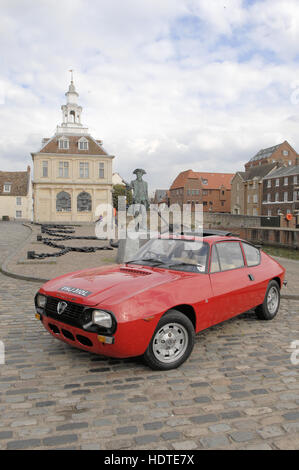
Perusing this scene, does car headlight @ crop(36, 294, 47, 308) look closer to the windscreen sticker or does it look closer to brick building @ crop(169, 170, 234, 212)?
the windscreen sticker

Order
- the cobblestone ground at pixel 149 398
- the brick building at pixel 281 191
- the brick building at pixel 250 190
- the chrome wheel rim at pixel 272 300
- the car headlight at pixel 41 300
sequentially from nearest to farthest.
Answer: the cobblestone ground at pixel 149 398 < the car headlight at pixel 41 300 < the chrome wheel rim at pixel 272 300 < the brick building at pixel 281 191 < the brick building at pixel 250 190

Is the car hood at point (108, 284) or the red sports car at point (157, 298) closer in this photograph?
the red sports car at point (157, 298)

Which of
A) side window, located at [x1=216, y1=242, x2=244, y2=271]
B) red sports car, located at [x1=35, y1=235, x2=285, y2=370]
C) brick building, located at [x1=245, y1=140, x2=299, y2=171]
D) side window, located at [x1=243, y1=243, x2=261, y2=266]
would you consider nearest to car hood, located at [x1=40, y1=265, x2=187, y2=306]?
red sports car, located at [x1=35, y1=235, x2=285, y2=370]

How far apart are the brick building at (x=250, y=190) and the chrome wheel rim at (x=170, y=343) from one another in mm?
66067

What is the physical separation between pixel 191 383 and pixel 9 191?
6873 cm

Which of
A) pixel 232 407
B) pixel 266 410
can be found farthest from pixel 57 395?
pixel 266 410

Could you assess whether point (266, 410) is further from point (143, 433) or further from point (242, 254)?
point (242, 254)

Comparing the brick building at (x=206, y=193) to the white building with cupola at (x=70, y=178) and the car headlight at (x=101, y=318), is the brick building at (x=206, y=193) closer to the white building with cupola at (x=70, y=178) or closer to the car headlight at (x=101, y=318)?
the white building with cupola at (x=70, y=178)

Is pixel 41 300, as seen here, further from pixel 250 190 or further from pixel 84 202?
pixel 250 190

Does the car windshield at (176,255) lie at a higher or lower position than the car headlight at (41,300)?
higher

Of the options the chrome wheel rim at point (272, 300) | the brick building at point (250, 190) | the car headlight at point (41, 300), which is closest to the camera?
the car headlight at point (41, 300)

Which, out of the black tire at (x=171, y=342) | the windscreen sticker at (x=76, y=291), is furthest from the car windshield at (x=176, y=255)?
the windscreen sticker at (x=76, y=291)

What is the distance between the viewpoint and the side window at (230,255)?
5.04 meters

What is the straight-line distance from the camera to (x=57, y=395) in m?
3.36
